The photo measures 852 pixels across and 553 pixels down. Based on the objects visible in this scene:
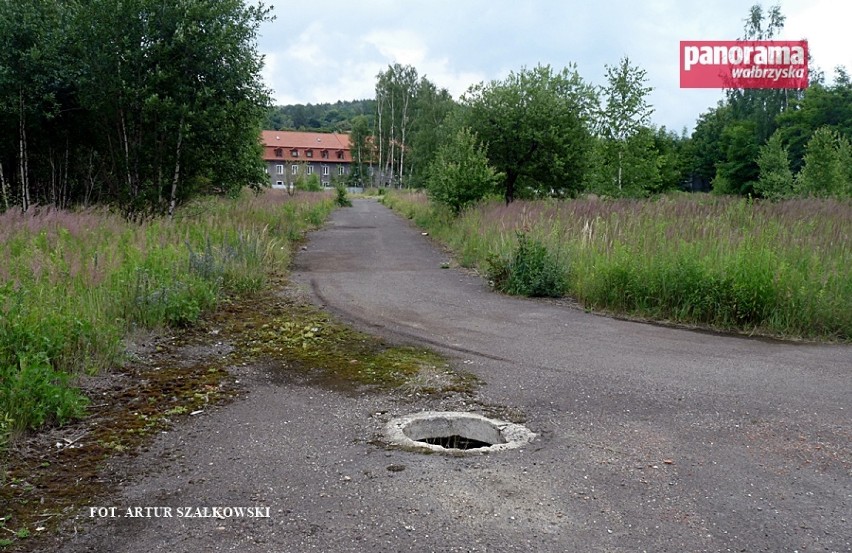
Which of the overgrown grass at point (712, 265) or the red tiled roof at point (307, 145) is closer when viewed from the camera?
the overgrown grass at point (712, 265)

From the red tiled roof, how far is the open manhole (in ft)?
338

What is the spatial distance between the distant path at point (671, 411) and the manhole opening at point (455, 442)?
0.48m

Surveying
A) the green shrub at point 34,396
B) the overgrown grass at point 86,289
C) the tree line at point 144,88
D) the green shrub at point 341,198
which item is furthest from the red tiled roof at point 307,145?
the green shrub at point 34,396

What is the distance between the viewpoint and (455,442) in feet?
15.3

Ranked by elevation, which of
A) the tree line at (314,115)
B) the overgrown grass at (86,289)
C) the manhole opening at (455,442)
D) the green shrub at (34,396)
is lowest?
the manhole opening at (455,442)

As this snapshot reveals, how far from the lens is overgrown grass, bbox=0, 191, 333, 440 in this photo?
15.2 feet

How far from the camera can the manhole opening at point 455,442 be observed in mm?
4629

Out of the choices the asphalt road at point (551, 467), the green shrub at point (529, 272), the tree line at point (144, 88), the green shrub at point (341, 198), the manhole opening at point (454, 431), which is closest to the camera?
the asphalt road at point (551, 467)

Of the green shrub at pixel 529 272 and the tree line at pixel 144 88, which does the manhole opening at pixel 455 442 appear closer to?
the green shrub at pixel 529 272

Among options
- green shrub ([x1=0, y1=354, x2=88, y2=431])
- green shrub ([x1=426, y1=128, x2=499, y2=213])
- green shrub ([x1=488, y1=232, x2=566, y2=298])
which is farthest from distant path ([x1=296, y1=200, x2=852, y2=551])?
green shrub ([x1=426, y1=128, x2=499, y2=213])

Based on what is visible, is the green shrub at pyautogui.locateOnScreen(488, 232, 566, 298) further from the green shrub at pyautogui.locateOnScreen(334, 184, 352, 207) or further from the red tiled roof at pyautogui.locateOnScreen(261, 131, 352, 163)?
the red tiled roof at pyautogui.locateOnScreen(261, 131, 352, 163)

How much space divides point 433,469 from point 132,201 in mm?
13061

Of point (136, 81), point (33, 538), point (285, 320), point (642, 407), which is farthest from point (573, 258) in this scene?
point (136, 81)

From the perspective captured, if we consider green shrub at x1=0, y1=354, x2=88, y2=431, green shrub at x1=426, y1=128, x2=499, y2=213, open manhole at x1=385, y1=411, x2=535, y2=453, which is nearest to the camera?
green shrub at x1=0, y1=354, x2=88, y2=431
